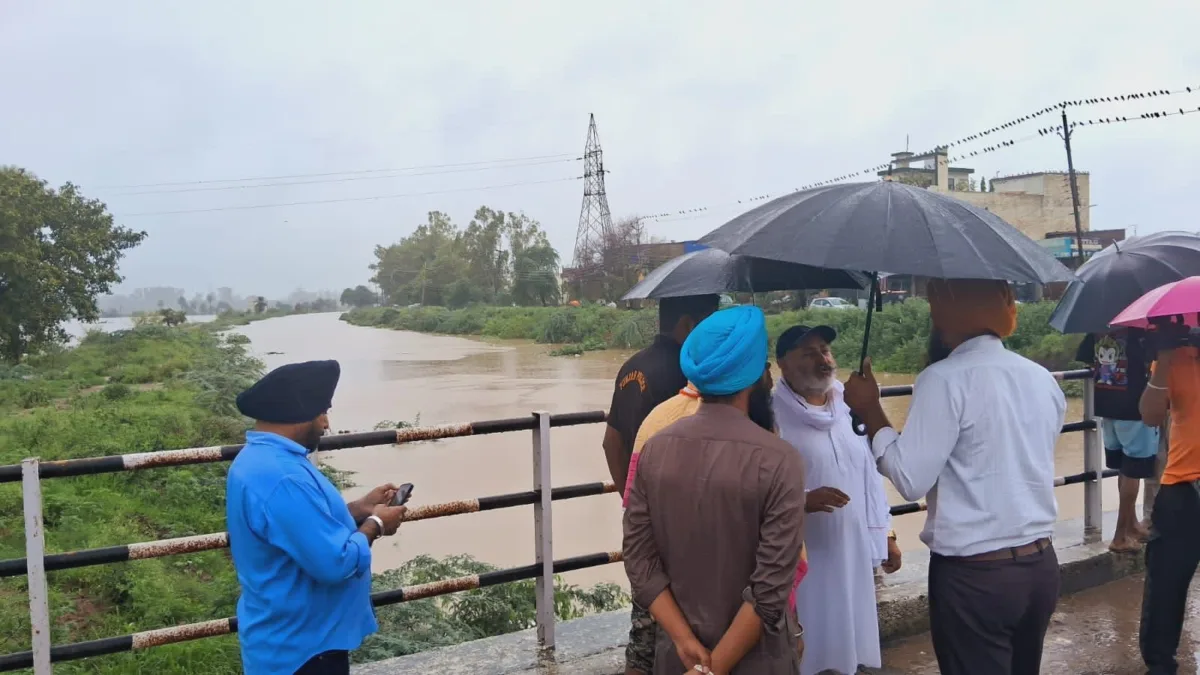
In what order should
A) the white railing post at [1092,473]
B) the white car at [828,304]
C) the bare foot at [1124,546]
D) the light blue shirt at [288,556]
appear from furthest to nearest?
the white car at [828,304]
the white railing post at [1092,473]
the bare foot at [1124,546]
the light blue shirt at [288,556]

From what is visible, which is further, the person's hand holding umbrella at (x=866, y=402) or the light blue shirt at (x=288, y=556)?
the person's hand holding umbrella at (x=866, y=402)

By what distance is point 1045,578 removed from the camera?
228 centimetres

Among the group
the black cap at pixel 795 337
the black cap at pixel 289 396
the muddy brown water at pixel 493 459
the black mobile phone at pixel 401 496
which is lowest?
the muddy brown water at pixel 493 459

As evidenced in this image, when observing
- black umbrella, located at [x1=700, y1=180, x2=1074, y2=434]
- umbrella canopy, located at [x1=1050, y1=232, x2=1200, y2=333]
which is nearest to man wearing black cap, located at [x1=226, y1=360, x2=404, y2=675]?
black umbrella, located at [x1=700, y1=180, x2=1074, y2=434]

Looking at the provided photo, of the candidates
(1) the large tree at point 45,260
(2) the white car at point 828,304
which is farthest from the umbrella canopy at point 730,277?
(2) the white car at point 828,304

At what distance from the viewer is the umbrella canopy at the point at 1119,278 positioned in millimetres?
3402

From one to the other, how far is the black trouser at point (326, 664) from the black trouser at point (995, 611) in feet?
5.19

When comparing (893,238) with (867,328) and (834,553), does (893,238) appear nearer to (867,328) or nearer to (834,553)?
(867,328)

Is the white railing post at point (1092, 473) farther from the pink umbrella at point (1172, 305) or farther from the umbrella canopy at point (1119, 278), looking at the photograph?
the pink umbrella at point (1172, 305)

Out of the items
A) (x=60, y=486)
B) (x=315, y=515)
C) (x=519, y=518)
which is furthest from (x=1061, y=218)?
(x=315, y=515)

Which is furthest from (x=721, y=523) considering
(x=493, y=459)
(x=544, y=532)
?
(x=493, y=459)

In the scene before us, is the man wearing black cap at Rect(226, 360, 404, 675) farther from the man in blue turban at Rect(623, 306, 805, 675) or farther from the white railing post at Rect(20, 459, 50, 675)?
the white railing post at Rect(20, 459, 50, 675)

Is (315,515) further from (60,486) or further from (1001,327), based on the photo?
(60,486)

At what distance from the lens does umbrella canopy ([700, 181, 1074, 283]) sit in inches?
83.7
